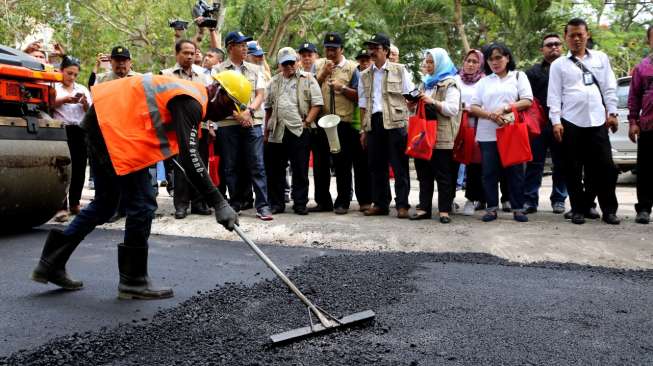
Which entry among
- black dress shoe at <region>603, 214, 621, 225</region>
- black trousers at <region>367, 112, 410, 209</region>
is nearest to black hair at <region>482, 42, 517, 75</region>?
black trousers at <region>367, 112, 410, 209</region>

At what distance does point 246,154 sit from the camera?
6691 millimetres

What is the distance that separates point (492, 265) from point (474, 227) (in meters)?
1.17

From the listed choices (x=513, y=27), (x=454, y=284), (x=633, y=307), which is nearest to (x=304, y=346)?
(x=454, y=284)

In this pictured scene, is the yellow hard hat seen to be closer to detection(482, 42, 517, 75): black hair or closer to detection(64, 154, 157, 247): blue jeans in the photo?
detection(64, 154, 157, 247): blue jeans

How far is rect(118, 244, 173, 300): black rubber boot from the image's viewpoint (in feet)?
12.7

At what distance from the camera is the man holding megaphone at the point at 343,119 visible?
6.88 meters

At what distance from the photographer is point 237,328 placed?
3309mm

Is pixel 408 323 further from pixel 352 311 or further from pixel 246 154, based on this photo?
pixel 246 154

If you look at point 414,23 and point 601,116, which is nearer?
point 601,116

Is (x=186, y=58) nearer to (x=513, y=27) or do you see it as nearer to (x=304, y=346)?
(x=304, y=346)

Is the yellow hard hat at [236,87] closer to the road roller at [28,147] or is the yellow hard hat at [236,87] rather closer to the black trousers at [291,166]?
the road roller at [28,147]

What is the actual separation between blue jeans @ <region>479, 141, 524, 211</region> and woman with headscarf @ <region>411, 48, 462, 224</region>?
1.04 ft

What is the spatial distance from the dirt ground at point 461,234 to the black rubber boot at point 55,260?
209 centimetres

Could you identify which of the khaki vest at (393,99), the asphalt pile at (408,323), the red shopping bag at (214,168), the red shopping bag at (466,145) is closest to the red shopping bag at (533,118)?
the red shopping bag at (466,145)
